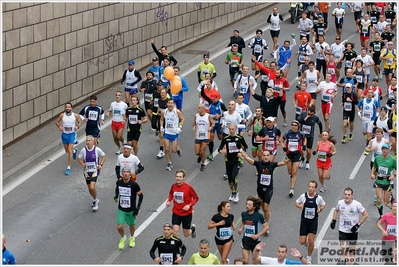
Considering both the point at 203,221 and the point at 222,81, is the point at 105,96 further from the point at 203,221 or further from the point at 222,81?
the point at 203,221

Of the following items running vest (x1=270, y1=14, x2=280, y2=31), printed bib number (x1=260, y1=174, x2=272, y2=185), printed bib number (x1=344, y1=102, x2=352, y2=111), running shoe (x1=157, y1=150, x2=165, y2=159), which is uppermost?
printed bib number (x1=260, y1=174, x2=272, y2=185)

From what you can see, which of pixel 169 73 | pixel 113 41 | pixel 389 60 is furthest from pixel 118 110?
pixel 389 60

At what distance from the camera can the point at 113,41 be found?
26062 mm

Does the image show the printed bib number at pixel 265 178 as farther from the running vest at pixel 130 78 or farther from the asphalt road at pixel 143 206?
the running vest at pixel 130 78

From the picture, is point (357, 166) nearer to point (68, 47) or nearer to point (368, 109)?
point (368, 109)

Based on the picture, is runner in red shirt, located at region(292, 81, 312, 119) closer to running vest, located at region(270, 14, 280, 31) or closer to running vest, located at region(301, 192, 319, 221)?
running vest, located at region(301, 192, 319, 221)

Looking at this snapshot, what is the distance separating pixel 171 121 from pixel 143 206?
2356 millimetres

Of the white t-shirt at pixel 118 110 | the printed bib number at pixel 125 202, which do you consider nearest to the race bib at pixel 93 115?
the white t-shirt at pixel 118 110

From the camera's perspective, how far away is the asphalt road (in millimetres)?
16734

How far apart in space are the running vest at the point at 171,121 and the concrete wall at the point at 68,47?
3919 millimetres

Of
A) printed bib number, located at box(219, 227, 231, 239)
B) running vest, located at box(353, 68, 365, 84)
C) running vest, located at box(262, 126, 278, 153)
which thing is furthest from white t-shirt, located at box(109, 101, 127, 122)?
running vest, located at box(353, 68, 365, 84)

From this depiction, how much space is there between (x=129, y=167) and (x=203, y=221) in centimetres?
176

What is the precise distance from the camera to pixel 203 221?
1786 cm

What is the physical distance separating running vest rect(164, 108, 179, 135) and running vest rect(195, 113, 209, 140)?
1.60 ft
